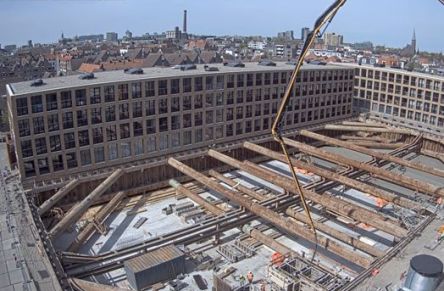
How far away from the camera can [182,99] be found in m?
47.6

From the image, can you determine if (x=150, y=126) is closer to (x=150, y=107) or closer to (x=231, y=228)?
(x=150, y=107)

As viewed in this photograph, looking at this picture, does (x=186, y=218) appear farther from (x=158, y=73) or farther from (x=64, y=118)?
(x=158, y=73)

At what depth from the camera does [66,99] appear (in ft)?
132

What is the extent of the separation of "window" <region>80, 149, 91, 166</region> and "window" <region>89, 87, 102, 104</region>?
5202 mm

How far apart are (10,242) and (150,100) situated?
21.3 meters

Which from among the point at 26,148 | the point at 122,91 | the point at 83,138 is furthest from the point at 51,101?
the point at 122,91

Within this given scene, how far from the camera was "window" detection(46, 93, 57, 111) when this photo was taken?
3913cm

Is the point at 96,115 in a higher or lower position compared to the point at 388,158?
higher

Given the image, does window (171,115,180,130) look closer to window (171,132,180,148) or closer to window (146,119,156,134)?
window (171,132,180,148)

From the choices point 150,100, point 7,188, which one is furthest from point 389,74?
point 7,188

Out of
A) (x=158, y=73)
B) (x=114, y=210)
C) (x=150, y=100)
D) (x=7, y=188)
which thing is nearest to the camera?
(x=7, y=188)

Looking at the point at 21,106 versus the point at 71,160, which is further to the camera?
the point at 71,160

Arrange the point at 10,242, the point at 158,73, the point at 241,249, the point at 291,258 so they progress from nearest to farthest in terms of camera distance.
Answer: the point at 10,242 → the point at 291,258 → the point at 241,249 → the point at 158,73

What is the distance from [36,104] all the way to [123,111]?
345 inches
